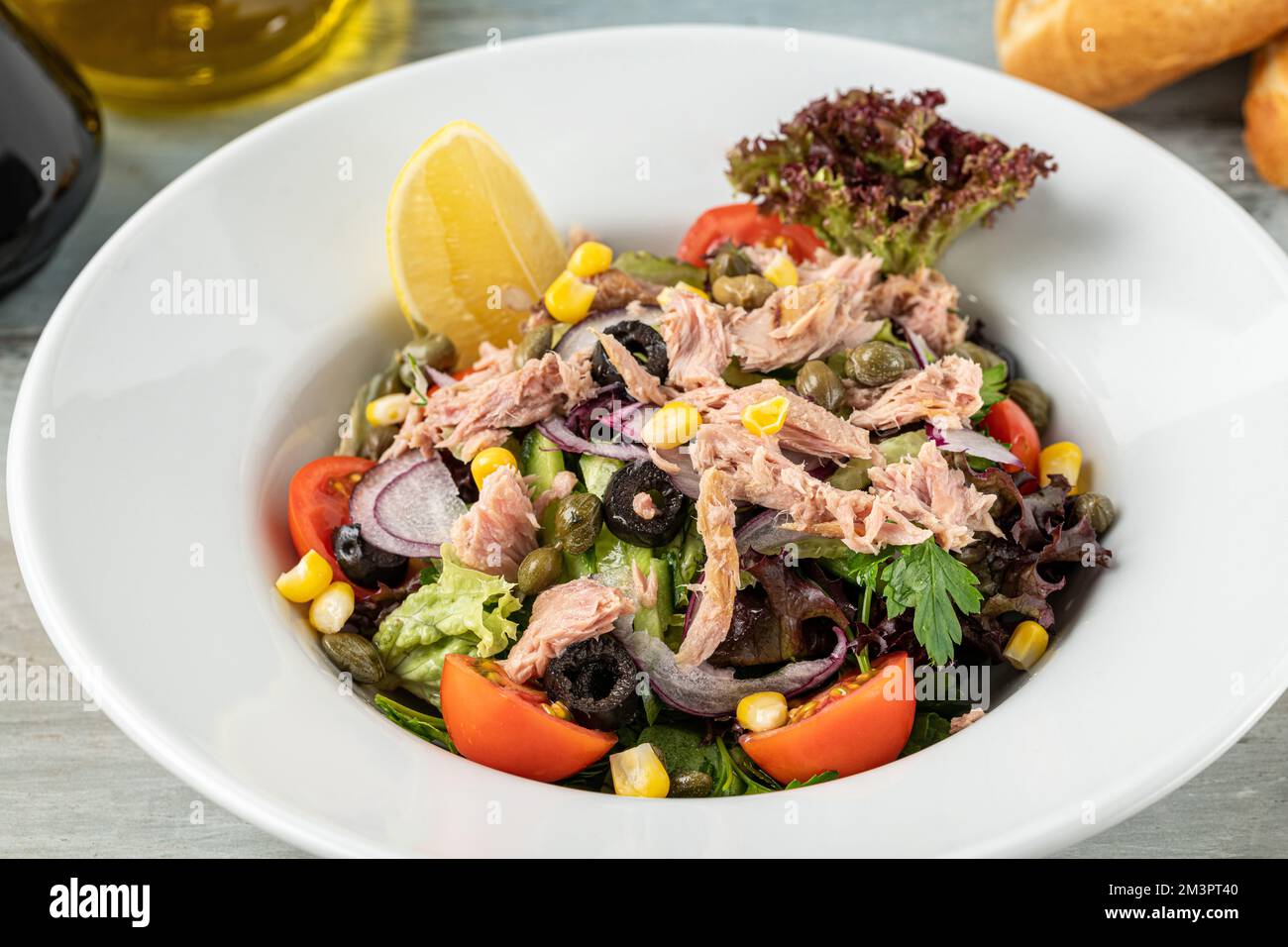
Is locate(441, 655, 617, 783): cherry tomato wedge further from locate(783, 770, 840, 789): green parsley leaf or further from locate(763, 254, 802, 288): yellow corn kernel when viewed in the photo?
locate(763, 254, 802, 288): yellow corn kernel

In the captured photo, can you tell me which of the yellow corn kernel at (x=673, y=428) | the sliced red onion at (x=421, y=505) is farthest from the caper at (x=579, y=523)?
the sliced red onion at (x=421, y=505)

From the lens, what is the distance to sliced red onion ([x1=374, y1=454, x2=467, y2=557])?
12.1ft

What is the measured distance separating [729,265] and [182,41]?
9.74ft

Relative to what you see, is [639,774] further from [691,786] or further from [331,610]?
[331,610]

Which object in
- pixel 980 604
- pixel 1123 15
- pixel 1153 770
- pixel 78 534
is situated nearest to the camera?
pixel 1153 770

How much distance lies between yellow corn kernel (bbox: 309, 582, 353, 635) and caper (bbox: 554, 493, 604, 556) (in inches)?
26.2

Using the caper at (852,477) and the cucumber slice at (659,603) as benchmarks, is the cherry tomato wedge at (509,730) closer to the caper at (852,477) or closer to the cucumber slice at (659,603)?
the cucumber slice at (659,603)

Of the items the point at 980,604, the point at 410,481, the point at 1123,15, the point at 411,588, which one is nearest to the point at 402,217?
the point at 410,481

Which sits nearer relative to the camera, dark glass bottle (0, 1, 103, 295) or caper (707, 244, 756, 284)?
caper (707, 244, 756, 284)

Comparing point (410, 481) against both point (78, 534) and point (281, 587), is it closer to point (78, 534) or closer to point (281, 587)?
point (281, 587)

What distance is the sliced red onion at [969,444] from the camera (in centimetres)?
347

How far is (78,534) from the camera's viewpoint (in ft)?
10.6

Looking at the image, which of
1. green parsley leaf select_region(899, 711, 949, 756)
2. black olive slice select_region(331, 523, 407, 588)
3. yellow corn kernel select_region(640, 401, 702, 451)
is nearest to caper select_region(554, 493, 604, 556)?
yellow corn kernel select_region(640, 401, 702, 451)

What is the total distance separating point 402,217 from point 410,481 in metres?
0.97
